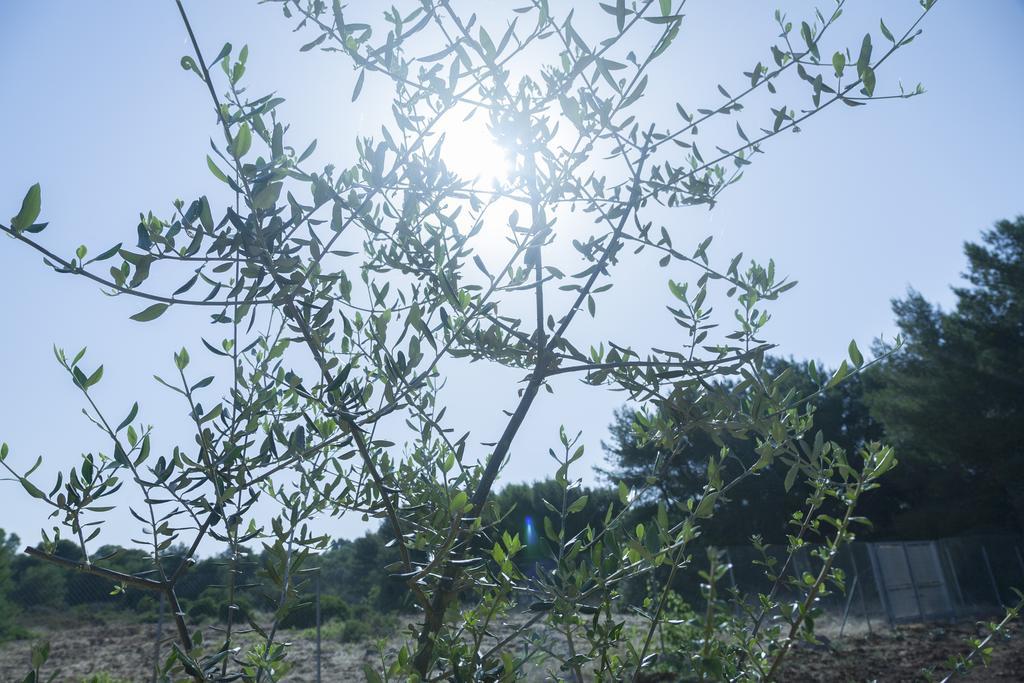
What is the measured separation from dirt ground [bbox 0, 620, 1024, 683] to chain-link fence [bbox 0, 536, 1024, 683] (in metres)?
0.06

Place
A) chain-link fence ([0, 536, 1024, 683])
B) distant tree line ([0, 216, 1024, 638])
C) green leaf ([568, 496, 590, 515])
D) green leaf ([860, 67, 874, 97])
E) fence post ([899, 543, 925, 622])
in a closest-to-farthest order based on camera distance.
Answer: green leaf ([860, 67, 874, 97]), green leaf ([568, 496, 590, 515]), chain-link fence ([0, 536, 1024, 683]), fence post ([899, 543, 925, 622]), distant tree line ([0, 216, 1024, 638])

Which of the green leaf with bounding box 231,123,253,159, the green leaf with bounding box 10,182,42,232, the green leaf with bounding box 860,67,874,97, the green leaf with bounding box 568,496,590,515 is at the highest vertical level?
the green leaf with bounding box 860,67,874,97

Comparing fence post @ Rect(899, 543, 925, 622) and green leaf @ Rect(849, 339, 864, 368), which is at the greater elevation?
green leaf @ Rect(849, 339, 864, 368)

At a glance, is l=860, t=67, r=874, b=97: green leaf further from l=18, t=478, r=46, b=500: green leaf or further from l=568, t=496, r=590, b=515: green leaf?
l=18, t=478, r=46, b=500: green leaf

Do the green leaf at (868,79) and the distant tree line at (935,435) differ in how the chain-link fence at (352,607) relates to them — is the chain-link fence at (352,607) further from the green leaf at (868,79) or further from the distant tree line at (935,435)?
the green leaf at (868,79)

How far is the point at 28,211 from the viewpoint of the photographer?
1094 mm

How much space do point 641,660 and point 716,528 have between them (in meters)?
28.9

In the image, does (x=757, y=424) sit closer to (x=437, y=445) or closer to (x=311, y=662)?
(x=437, y=445)

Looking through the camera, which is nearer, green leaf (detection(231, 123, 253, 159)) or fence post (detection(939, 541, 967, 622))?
green leaf (detection(231, 123, 253, 159))

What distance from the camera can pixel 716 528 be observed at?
2833 cm

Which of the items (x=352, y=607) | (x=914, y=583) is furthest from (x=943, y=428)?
(x=352, y=607)

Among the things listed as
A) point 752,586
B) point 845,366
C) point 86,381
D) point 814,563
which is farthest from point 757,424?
point 814,563

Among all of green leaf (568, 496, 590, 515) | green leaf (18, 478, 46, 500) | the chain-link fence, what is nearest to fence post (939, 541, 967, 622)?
the chain-link fence

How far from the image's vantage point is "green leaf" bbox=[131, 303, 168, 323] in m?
1.18
